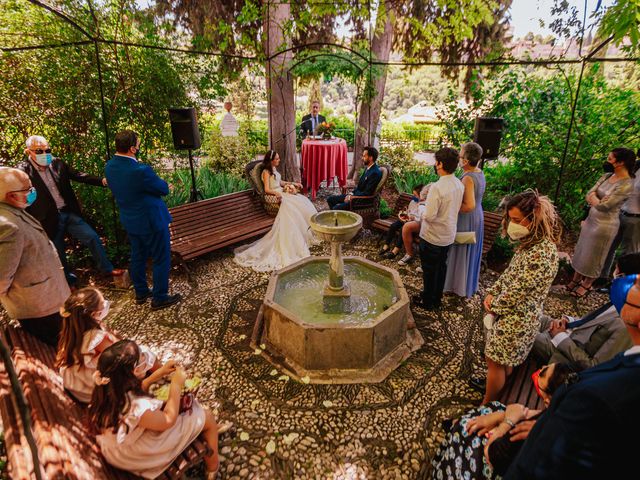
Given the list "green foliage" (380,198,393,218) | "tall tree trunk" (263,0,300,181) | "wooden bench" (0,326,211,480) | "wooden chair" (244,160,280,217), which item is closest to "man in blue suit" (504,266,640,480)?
"wooden bench" (0,326,211,480)

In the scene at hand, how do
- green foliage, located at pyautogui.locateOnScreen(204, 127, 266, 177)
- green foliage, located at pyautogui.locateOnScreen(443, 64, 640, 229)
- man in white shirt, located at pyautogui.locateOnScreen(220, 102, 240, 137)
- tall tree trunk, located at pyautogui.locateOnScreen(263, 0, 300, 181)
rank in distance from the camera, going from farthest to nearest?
1. man in white shirt, located at pyautogui.locateOnScreen(220, 102, 240, 137)
2. green foliage, located at pyautogui.locateOnScreen(204, 127, 266, 177)
3. tall tree trunk, located at pyautogui.locateOnScreen(263, 0, 300, 181)
4. green foliage, located at pyautogui.locateOnScreen(443, 64, 640, 229)

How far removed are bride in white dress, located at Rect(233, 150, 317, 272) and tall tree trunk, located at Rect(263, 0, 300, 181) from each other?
1760mm

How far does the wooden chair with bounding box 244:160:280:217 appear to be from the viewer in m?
6.55

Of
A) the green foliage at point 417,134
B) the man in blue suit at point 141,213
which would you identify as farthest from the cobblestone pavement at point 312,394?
the green foliage at point 417,134

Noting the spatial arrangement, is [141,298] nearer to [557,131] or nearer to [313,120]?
[557,131]

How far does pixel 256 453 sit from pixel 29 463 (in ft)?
4.90

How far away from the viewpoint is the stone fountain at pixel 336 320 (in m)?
3.53

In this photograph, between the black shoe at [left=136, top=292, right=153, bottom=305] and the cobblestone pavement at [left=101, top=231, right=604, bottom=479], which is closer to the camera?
the cobblestone pavement at [left=101, top=231, right=604, bottom=479]

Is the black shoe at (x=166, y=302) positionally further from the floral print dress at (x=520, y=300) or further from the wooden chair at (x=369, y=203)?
the floral print dress at (x=520, y=300)

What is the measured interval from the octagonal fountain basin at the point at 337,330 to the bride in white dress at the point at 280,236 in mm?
1305

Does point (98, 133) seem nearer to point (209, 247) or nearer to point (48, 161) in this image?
point (48, 161)

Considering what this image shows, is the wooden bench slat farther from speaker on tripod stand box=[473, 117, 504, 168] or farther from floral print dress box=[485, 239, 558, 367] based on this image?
floral print dress box=[485, 239, 558, 367]

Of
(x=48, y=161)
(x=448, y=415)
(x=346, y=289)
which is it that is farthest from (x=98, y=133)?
(x=448, y=415)

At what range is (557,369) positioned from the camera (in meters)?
2.06
